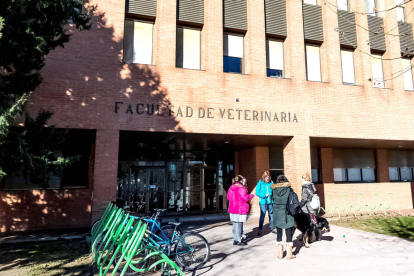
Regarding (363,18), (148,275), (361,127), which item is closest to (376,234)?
(361,127)

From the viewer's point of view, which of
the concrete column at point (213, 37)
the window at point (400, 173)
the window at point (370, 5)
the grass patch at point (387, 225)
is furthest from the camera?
the window at point (400, 173)

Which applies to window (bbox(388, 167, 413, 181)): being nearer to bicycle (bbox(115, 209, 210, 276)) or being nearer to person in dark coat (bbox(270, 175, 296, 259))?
person in dark coat (bbox(270, 175, 296, 259))

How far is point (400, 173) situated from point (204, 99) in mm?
13356

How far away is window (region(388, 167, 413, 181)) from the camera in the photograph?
1625 cm

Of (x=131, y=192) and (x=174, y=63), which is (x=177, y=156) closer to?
(x=131, y=192)

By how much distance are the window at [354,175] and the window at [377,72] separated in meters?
4.85

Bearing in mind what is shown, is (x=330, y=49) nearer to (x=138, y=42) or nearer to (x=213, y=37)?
(x=213, y=37)

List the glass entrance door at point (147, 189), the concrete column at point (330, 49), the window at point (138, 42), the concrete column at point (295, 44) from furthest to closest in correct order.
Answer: the glass entrance door at point (147, 189), the concrete column at point (330, 49), the concrete column at point (295, 44), the window at point (138, 42)

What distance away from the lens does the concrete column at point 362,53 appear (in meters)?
12.6

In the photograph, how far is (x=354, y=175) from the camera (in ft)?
51.1

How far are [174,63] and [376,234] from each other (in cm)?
868

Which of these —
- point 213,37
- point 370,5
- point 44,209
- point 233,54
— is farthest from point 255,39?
point 44,209

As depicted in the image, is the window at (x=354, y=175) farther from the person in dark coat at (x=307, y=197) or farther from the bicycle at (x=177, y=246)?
the bicycle at (x=177, y=246)

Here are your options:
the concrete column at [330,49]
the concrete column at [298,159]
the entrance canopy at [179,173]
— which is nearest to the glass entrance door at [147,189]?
the entrance canopy at [179,173]
